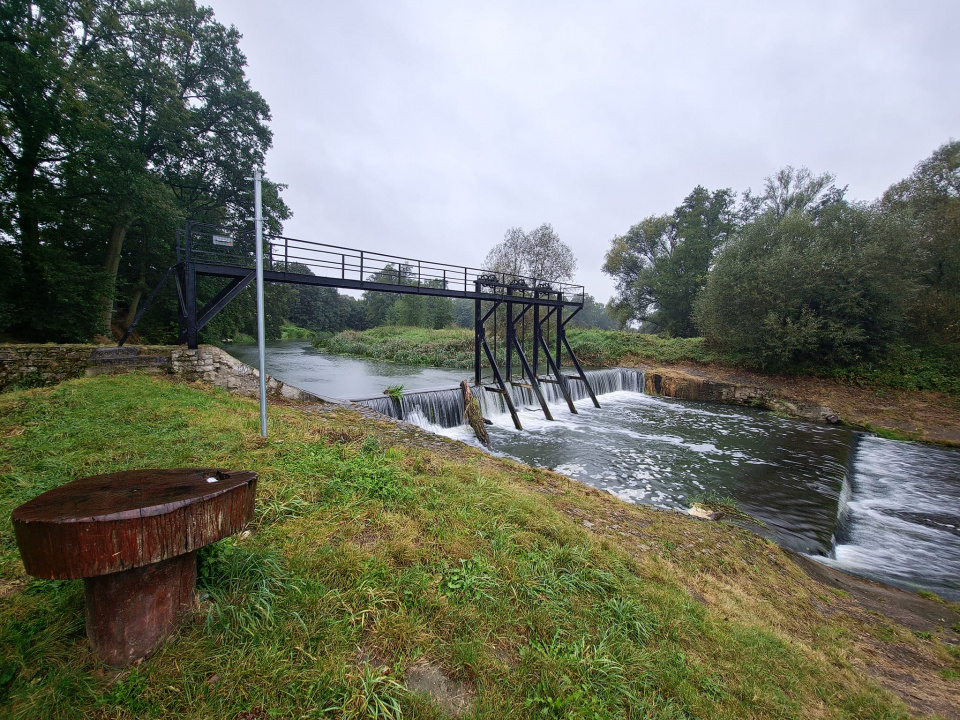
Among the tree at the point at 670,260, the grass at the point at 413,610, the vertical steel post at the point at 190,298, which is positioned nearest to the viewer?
the grass at the point at 413,610

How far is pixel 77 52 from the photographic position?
48.5 feet

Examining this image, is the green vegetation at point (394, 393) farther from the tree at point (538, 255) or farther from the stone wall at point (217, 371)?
the tree at point (538, 255)

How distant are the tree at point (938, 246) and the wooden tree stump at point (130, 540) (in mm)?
27521

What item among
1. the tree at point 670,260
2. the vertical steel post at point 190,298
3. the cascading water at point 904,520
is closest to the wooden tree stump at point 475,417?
the vertical steel post at point 190,298

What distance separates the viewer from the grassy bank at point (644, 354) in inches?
700

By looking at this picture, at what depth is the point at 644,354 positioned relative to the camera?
2825cm

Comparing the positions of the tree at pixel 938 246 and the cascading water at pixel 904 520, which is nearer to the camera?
the cascading water at pixel 904 520

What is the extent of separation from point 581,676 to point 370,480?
3.07 metres

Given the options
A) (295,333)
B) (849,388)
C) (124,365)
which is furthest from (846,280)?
(295,333)

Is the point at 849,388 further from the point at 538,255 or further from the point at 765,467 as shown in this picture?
the point at 538,255

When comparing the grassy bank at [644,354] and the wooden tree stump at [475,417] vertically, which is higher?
the grassy bank at [644,354]

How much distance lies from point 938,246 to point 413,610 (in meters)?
30.2

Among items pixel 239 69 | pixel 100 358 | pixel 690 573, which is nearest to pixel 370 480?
pixel 690 573

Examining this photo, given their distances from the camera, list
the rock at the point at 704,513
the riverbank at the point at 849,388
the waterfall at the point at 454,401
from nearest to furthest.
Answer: the rock at the point at 704,513 < the waterfall at the point at 454,401 < the riverbank at the point at 849,388
